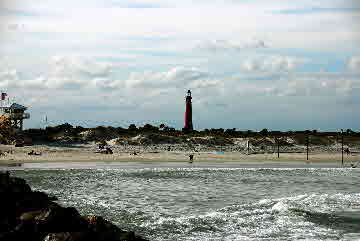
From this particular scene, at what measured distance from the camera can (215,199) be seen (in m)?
26.3

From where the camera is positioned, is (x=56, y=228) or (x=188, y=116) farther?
(x=188, y=116)

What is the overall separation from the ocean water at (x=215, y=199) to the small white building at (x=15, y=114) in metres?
36.5

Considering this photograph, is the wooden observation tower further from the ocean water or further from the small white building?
the ocean water

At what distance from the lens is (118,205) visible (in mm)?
24391

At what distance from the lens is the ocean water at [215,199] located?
61.5ft

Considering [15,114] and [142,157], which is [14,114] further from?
[142,157]

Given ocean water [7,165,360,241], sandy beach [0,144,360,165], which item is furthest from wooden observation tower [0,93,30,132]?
ocean water [7,165,360,241]

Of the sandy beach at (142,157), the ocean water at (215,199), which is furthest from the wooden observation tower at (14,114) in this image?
the ocean water at (215,199)

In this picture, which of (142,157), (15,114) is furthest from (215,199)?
(15,114)

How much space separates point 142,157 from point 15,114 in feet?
96.5

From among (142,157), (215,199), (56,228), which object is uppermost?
(142,157)

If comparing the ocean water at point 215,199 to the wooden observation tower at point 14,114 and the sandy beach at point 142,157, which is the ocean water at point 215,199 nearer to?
the sandy beach at point 142,157

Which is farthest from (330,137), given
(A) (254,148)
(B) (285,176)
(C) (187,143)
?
(B) (285,176)

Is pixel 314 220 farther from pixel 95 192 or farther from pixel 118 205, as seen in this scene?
pixel 95 192
